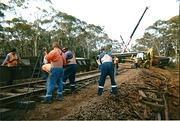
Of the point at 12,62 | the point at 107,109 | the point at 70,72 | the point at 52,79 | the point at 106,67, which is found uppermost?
the point at 12,62

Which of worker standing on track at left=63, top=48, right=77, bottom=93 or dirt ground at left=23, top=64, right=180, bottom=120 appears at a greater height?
worker standing on track at left=63, top=48, right=77, bottom=93

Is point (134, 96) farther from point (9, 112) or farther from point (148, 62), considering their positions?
point (148, 62)

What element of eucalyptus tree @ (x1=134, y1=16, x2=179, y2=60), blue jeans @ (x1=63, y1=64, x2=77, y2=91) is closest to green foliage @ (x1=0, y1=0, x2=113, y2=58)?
eucalyptus tree @ (x1=134, y1=16, x2=179, y2=60)

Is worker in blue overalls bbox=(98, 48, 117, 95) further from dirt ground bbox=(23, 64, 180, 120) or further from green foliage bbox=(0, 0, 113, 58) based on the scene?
green foliage bbox=(0, 0, 113, 58)

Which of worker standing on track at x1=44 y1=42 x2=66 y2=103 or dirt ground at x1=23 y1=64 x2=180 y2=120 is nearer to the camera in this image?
dirt ground at x1=23 y1=64 x2=180 y2=120

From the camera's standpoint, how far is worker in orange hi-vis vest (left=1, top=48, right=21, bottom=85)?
15086mm

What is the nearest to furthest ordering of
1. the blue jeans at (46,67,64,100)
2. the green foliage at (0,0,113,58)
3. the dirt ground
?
1. the dirt ground
2. the blue jeans at (46,67,64,100)
3. the green foliage at (0,0,113,58)

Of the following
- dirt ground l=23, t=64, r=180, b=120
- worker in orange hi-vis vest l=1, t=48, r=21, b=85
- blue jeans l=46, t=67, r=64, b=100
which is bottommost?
dirt ground l=23, t=64, r=180, b=120

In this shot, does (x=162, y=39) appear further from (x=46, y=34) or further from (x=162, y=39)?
(x=46, y=34)

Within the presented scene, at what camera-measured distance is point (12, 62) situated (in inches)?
602

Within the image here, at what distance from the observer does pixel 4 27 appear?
4709cm

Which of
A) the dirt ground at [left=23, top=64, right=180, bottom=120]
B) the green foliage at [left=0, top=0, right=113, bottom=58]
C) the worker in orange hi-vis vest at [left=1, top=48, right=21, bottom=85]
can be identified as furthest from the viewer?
the green foliage at [left=0, top=0, right=113, bottom=58]

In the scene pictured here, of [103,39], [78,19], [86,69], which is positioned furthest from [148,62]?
[103,39]

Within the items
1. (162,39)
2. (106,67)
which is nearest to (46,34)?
(162,39)
